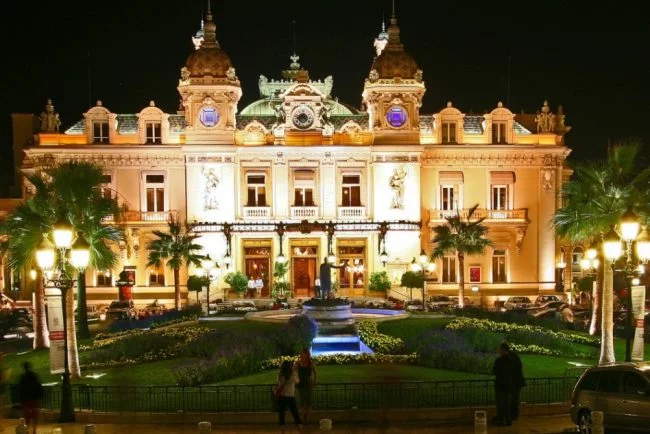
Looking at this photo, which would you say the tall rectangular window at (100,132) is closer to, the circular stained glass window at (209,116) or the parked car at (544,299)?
the circular stained glass window at (209,116)

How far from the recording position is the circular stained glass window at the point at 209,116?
57.5 meters

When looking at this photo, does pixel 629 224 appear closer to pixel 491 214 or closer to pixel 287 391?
pixel 287 391

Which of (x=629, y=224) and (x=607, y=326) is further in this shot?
(x=607, y=326)

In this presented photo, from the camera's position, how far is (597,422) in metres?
16.3

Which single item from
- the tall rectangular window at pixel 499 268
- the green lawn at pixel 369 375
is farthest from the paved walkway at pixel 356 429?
the tall rectangular window at pixel 499 268

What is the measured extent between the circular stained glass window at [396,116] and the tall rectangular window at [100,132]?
62.7 feet

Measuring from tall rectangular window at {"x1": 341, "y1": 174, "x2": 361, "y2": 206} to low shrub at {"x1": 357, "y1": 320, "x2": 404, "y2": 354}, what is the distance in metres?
26.3

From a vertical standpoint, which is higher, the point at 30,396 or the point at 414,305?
the point at 30,396

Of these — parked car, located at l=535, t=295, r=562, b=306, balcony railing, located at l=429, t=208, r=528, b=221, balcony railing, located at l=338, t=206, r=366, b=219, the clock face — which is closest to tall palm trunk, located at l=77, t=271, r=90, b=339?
balcony railing, located at l=338, t=206, r=366, b=219

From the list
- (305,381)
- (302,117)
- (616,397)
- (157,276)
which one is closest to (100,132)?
(157,276)

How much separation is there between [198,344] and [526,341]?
1162 centimetres

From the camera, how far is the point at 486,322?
34.8 metres

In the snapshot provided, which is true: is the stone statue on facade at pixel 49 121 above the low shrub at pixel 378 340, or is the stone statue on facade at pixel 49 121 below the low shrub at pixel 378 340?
above

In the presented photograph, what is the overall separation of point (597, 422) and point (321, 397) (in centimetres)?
735
